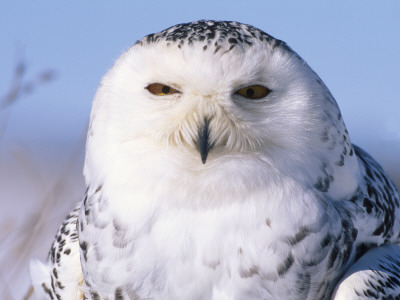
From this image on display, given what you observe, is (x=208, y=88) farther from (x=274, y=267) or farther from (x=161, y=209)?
(x=274, y=267)

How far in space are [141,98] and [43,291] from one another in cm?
128

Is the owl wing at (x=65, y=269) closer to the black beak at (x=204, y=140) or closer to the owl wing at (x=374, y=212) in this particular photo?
the black beak at (x=204, y=140)

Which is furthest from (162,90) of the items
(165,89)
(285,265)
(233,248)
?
(285,265)

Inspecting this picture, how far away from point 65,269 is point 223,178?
0.88 meters

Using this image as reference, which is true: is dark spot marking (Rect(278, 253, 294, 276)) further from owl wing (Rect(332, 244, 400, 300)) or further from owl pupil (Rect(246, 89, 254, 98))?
owl pupil (Rect(246, 89, 254, 98))

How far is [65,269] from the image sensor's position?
2.99 metres

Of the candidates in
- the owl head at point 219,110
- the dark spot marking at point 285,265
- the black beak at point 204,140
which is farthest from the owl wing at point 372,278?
the black beak at point 204,140

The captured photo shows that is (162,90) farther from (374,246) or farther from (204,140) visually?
(374,246)

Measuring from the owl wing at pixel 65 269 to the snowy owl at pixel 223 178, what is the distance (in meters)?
0.38

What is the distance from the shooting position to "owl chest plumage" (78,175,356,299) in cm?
250

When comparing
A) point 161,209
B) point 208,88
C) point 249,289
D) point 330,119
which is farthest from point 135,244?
point 330,119

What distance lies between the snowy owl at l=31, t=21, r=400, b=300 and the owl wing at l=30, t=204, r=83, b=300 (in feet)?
1.24

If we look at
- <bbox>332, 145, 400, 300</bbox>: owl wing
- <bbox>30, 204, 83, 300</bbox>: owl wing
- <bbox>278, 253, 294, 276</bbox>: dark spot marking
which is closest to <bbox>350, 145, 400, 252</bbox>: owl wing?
<bbox>332, 145, 400, 300</bbox>: owl wing

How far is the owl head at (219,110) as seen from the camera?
2.45 m
